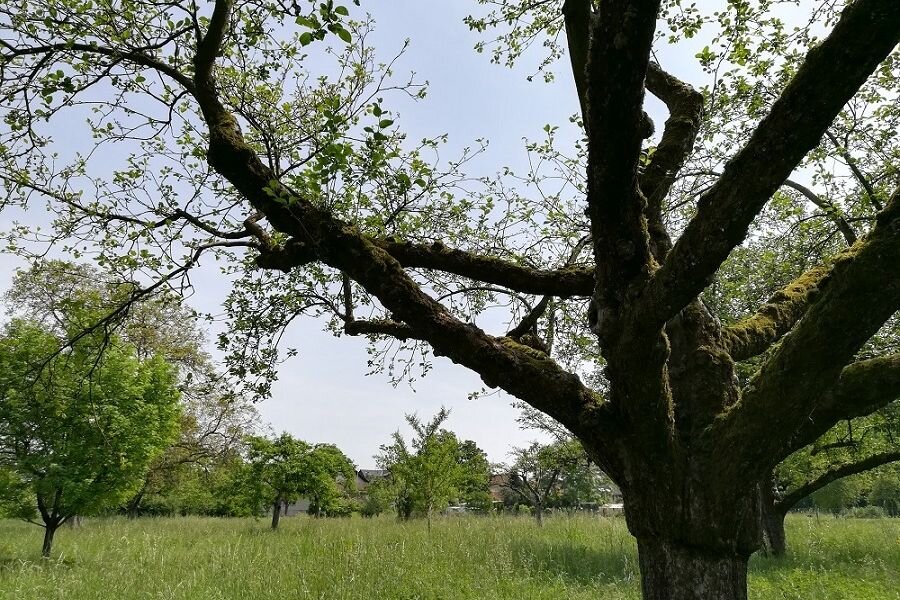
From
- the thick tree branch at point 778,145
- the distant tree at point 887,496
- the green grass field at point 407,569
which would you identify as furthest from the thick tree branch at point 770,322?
the distant tree at point 887,496

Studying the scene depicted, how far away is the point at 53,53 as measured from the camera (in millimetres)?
4316

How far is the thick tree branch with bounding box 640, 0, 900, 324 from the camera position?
6.43 ft

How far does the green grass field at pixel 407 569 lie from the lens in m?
7.87

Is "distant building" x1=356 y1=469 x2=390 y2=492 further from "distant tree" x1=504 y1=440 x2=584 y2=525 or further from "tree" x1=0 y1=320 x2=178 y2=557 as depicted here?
"tree" x1=0 y1=320 x2=178 y2=557

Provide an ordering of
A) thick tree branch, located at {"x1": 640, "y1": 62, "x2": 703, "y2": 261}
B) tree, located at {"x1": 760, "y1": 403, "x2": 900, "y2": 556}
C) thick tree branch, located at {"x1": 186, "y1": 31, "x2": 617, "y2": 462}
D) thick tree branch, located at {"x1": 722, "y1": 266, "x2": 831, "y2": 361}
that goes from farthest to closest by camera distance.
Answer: tree, located at {"x1": 760, "y1": 403, "x2": 900, "y2": 556} → thick tree branch, located at {"x1": 640, "y1": 62, "x2": 703, "y2": 261} → thick tree branch, located at {"x1": 722, "y1": 266, "x2": 831, "y2": 361} → thick tree branch, located at {"x1": 186, "y1": 31, "x2": 617, "y2": 462}

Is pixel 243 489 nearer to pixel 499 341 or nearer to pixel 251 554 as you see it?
pixel 251 554

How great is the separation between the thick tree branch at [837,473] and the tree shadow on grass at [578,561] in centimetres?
413

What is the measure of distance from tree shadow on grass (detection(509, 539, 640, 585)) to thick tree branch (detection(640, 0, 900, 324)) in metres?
7.92

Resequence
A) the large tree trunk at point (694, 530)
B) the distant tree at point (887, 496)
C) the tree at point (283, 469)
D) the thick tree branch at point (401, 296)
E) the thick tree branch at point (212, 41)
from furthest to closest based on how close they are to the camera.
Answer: the distant tree at point (887, 496)
the tree at point (283, 469)
the thick tree branch at point (212, 41)
the thick tree branch at point (401, 296)
the large tree trunk at point (694, 530)

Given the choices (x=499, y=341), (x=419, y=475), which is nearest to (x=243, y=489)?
(x=419, y=475)

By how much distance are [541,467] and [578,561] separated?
41.7ft

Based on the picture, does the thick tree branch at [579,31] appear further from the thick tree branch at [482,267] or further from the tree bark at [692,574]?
the tree bark at [692,574]

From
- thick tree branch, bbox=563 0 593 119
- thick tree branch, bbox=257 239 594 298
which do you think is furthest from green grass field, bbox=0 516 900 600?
thick tree branch, bbox=563 0 593 119

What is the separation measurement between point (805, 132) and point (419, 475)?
63.2 ft
